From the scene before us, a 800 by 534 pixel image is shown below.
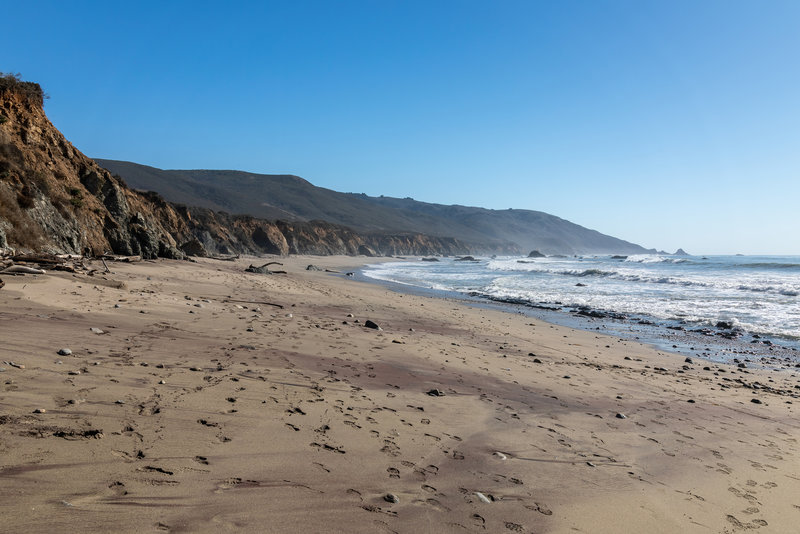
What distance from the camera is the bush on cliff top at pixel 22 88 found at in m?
16.3

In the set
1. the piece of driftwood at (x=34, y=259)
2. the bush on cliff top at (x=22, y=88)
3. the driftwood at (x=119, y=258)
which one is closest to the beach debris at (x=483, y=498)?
the piece of driftwood at (x=34, y=259)

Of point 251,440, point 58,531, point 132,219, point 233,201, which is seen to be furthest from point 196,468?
point 233,201

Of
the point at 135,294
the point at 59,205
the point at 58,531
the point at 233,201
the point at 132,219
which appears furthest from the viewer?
the point at 233,201

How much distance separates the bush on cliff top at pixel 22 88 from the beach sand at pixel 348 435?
518 inches

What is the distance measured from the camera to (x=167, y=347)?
5.98 meters

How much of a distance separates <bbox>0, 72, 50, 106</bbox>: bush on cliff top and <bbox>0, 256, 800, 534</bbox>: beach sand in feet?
43.2

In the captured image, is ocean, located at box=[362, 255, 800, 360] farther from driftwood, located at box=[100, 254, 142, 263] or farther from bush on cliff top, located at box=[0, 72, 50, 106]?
bush on cliff top, located at box=[0, 72, 50, 106]

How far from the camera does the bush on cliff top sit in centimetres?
1627

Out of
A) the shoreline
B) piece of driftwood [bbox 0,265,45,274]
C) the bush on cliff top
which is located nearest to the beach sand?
piece of driftwood [bbox 0,265,45,274]

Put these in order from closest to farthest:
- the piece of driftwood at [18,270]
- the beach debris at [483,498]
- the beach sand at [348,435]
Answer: the beach sand at [348,435], the beach debris at [483,498], the piece of driftwood at [18,270]

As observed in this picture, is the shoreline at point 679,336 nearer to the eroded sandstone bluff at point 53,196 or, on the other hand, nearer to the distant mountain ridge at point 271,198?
the eroded sandstone bluff at point 53,196

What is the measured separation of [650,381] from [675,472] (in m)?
3.72

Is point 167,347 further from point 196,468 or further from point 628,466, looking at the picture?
point 628,466

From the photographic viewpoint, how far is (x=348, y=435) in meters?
3.94
